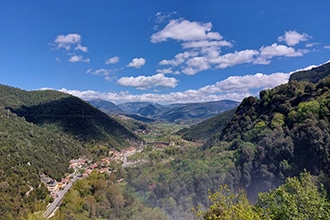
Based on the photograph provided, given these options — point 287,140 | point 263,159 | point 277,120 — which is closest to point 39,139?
point 277,120

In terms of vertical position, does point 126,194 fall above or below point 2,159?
below

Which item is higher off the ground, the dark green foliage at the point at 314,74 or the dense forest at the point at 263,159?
the dark green foliage at the point at 314,74

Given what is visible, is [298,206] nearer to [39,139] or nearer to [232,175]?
[232,175]

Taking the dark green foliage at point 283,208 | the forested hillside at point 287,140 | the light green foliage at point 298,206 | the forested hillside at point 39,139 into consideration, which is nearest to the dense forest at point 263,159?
the forested hillside at point 287,140

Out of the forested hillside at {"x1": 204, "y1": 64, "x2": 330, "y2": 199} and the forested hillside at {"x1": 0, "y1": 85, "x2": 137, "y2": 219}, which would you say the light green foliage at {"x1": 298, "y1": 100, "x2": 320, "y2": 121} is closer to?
the forested hillside at {"x1": 204, "y1": 64, "x2": 330, "y2": 199}

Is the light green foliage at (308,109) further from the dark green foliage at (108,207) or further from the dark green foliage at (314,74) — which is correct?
the dark green foliage at (314,74)

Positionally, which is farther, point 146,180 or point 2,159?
point 2,159

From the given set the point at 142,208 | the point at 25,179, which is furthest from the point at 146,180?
the point at 25,179

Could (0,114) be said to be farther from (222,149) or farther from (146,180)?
(222,149)
